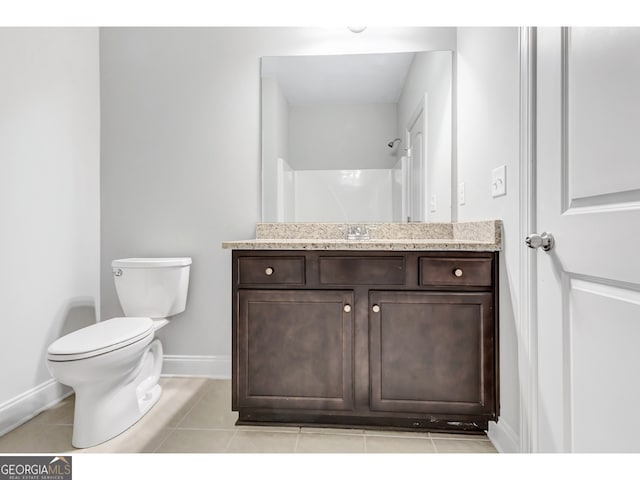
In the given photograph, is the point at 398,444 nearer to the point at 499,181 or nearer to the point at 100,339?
the point at 499,181

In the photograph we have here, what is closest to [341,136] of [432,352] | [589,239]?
[432,352]

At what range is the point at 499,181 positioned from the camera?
1407 mm

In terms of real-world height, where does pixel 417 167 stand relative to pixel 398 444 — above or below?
above

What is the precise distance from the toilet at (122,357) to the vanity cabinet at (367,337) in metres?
0.48

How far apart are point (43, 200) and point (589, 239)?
7.44 feet

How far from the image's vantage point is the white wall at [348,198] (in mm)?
2080

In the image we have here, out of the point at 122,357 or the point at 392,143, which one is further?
the point at 392,143

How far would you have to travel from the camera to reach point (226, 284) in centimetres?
213

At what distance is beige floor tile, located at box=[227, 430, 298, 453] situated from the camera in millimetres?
1411

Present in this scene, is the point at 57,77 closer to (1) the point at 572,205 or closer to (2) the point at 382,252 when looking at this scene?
(2) the point at 382,252

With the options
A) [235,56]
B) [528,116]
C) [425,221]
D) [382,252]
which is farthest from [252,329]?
[235,56]

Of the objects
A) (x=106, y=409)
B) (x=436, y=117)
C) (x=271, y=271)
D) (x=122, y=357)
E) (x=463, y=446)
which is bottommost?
(x=463, y=446)

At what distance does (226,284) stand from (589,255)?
1790mm

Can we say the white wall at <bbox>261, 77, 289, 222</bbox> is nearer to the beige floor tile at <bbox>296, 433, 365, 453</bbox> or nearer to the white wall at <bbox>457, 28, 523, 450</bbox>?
the white wall at <bbox>457, 28, 523, 450</bbox>
